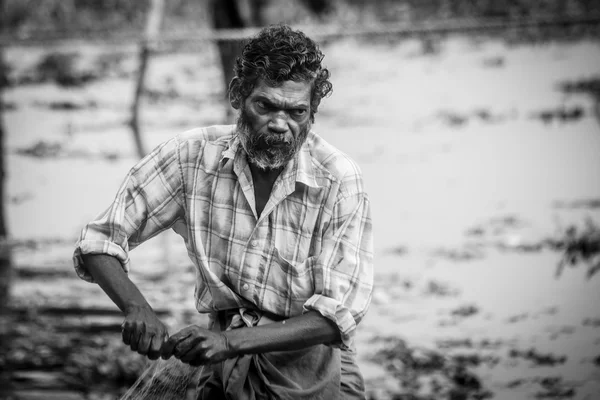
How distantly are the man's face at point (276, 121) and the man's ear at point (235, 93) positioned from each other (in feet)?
0.22

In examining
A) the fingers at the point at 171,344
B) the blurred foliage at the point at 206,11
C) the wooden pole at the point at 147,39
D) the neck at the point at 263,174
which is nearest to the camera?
the fingers at the point at 171,344

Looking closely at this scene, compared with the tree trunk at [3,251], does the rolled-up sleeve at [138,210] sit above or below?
above

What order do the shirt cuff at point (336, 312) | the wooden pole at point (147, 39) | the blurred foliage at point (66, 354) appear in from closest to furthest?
1. the shirt cuff at point (336, 312)
2. the blurred foliage at point (66, 354)
3. the wooden pole at point (147, 39)

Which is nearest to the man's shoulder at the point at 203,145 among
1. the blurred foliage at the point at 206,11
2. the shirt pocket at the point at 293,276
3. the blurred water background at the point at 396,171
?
the shirt pocket at the point at 293,276

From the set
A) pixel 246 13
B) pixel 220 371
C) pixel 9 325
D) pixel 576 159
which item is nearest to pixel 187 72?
pixel 246 13

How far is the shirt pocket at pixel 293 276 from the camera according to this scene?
2.35 m

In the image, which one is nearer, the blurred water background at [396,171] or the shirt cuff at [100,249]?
the shirt cuff at [100,249]

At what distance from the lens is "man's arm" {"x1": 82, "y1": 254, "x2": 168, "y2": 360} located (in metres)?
2.14

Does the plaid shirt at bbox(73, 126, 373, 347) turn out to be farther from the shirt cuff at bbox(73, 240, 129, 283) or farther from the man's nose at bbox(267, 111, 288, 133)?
the man's nose at bbox(267, 111, 288, 133)

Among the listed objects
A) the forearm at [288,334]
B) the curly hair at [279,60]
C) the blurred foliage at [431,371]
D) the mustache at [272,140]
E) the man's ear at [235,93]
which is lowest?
the blurred foliage at [431,371]

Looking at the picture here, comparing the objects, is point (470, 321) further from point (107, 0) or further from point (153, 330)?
point (107, 0)

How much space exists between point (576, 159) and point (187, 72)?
595 cm

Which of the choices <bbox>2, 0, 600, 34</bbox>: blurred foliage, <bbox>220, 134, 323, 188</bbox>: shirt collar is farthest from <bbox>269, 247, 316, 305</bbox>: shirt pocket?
<bbox>2, 0, 600, 34</bbox>: blurred foliage

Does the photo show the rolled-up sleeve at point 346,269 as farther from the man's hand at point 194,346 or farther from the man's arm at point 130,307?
the man's arm at point 130,307
